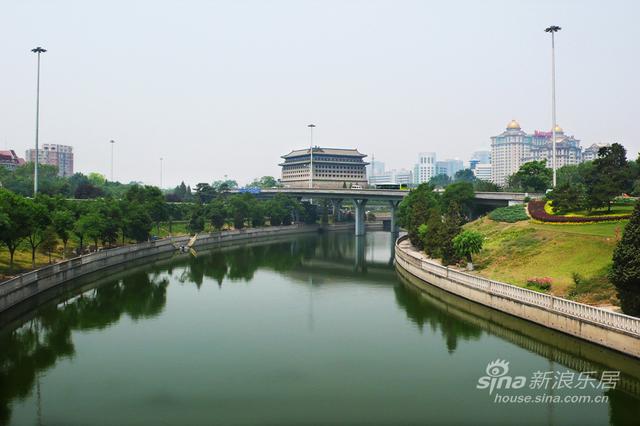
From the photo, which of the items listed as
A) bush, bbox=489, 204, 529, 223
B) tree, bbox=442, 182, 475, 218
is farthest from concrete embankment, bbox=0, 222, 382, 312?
bush, bbox=489, 204, 529, 223

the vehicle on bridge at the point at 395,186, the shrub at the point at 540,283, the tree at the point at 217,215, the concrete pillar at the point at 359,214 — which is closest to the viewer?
the shrub at the point at 540,283

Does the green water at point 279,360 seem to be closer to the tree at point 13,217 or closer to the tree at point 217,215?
the tree at point 13,217

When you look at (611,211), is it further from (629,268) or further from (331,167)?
(331,167)

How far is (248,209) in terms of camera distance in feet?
361

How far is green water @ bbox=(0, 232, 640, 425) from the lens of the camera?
23609 mm

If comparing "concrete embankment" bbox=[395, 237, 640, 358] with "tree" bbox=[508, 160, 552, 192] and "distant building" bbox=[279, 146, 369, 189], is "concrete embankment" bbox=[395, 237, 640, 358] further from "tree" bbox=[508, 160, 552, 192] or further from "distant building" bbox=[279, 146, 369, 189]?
"distant building" bbox=[279, 146, 369, 189]

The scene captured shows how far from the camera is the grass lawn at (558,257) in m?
35.8

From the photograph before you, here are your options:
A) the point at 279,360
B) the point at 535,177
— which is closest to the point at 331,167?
the point at 535,177

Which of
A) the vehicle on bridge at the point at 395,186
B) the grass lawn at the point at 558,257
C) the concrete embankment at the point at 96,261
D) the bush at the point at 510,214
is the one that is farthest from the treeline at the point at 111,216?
the bush at the point at 510,214

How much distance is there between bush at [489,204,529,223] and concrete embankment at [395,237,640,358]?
18.5m

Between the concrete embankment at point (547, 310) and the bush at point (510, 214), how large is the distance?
60.5 feet

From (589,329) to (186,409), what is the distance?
22176 millimetres

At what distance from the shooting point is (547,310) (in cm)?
3456

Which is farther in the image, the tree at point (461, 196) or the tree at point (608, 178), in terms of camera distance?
the tree at point (461, 196)
